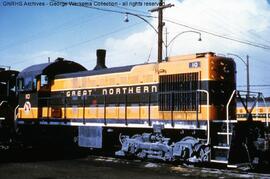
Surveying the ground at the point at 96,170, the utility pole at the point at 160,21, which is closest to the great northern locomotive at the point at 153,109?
the ground at the point at 96,170

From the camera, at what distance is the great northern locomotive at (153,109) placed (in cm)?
1093

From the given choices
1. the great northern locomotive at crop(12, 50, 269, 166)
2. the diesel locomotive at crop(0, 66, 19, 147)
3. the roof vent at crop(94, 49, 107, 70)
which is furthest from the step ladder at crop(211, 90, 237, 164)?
the diesel locomotive at crop(0, 66, 19, 147)

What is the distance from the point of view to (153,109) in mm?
12555

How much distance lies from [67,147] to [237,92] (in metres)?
8.88

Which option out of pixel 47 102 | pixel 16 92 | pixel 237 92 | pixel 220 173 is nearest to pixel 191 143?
pixel 220 173

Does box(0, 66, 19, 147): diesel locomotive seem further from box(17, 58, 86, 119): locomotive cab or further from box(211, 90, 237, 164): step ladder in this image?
box(211, 90, 237, 164): step ladder

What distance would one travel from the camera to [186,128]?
11.5 meters

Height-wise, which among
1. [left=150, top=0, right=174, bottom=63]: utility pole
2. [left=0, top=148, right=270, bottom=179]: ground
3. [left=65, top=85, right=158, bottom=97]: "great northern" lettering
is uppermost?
[left=150, top=0, right=174, bottom=63]: utility pole

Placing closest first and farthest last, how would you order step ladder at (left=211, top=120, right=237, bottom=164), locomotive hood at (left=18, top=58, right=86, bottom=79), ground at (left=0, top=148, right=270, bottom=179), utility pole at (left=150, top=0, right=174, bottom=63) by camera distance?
ground at (left=0, top=148, right=270, bottom=179) < step ladder at (left=211, top=120, right=237, bottom=164) < locomotive hood at (left=18, top=58, right=86, bottom=79) < utility pole at (left=150, top=0, right=174, bottom=63)

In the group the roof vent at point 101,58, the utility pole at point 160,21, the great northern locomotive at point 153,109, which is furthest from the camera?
the utility pole at point 160,21

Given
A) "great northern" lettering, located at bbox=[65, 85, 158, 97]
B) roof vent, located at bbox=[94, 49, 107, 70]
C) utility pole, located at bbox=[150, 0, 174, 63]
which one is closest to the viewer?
"great northern" lettering, located at bbox=[65, 85, 158, 97]

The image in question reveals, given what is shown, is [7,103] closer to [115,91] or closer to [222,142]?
[115,91]

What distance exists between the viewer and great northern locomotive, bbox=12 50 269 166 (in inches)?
430

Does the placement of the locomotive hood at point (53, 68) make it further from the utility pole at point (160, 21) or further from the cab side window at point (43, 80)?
the utility pole at point (160, 21)
